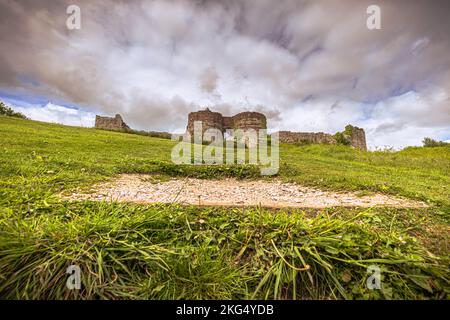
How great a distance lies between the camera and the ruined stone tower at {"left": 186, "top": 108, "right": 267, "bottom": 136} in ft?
75.8

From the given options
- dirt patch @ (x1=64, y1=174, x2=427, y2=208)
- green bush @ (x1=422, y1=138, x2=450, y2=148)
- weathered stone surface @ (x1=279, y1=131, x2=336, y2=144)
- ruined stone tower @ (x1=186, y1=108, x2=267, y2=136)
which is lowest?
dirt patch @ (x1=64, y1=174, x2=427, y2=208)

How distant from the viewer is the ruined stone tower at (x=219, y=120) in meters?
23.1

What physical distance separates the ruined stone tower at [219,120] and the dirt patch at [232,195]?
62.4 ft

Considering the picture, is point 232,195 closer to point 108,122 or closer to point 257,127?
point 257,127

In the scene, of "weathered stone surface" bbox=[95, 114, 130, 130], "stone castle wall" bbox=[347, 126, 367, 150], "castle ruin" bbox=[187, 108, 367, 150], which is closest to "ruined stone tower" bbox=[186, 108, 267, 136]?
"castle ruin" bbox=[187, 108, 367, 150]

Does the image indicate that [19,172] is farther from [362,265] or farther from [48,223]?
[362,265]

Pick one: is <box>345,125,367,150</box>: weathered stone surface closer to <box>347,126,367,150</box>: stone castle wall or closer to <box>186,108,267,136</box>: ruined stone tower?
<box>347,126,367,150</box>: stone castle wall

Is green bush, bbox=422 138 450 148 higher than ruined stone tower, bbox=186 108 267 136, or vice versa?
ruined stone tower, bbox=186 108 267 136

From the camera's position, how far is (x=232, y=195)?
3.44 m

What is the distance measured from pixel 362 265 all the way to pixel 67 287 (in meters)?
1.87

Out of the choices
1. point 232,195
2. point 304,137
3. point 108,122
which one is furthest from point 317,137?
point 232,195

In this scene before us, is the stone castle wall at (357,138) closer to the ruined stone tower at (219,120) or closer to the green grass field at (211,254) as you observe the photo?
the ruined stone tower at (219,120)

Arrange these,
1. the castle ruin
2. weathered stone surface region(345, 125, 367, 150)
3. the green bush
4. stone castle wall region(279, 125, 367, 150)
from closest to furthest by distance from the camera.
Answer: the green bush → the castle ruin → stone castle wall region(279, 125, 367, 150) → weathered stone surface region(345, 125, 367, 150)

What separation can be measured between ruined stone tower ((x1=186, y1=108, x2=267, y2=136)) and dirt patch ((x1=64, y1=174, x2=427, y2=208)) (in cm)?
1902
